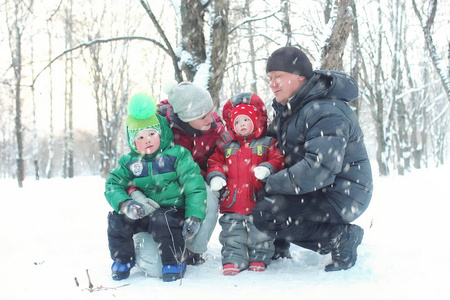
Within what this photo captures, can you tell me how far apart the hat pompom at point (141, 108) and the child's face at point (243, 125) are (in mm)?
650

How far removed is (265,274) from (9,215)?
4.43 metres

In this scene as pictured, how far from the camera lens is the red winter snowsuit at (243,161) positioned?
2.70m

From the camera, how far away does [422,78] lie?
19859 mm

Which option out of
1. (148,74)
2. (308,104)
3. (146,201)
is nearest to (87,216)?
(146,201)

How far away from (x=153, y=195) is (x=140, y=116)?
594 mm

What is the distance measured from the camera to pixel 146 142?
2.65 metres

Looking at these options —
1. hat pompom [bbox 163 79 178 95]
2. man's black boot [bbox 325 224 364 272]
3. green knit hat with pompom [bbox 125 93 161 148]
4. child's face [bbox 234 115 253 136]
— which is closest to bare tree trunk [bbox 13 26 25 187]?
hat pompom [bbox 163 79 178 95]

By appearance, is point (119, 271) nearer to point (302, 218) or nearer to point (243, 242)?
point (243, 242)

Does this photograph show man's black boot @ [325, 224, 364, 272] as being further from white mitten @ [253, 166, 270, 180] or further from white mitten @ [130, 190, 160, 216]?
white mitten @ [130, 190, 160, 216]

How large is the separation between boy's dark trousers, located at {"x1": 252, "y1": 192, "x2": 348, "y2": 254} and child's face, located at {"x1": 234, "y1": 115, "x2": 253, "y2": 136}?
1.78ft

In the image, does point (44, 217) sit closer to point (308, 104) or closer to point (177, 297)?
point (177, 297)

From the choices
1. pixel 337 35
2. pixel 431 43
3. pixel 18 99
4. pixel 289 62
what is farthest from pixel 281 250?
pixel 18 99

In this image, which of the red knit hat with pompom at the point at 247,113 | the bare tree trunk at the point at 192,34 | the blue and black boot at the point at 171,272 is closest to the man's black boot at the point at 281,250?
the blue and black boot at the point at 171,272

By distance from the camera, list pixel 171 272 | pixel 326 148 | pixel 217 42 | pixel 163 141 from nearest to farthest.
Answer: pixel 326 148
pixel 171 272
pixel 163 141
pixel 217 42
